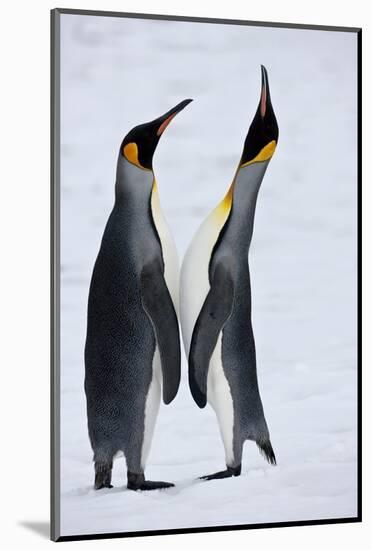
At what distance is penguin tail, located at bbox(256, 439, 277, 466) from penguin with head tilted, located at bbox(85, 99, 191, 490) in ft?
1.14

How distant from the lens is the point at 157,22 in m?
4.16

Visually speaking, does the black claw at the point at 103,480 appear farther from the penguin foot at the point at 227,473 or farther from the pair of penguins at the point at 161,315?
the penguin foot at the point at 227,473

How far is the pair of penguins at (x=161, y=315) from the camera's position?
13.4 feet

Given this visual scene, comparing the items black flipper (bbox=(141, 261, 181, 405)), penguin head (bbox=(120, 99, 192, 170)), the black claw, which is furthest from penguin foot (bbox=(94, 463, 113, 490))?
penguin head (bbox=(120, 99, 192, 170))

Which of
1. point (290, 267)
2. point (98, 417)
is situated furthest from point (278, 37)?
point (98, 417)

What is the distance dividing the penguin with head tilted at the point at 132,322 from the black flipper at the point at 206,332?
61 mm

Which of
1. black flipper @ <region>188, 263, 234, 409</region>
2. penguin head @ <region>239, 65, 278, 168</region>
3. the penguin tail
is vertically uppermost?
penguin head @ <region>239, 65, 278, 168</region>

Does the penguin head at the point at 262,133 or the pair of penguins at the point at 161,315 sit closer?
the pair of penguins at the point at 161,315

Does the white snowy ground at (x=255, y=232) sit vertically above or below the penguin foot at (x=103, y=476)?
above

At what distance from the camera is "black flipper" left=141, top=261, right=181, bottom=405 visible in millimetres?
4109

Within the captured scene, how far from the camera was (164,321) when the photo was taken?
4.13 meters

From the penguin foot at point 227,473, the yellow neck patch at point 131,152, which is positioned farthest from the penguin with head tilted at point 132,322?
the penguin foot at point 227,473

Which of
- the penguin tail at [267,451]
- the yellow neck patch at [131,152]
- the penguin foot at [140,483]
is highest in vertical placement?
the yellow neck patch at [131,152]

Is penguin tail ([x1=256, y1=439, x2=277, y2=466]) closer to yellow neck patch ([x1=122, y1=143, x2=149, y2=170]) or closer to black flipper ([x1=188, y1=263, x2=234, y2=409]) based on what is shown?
black flipper ([x1=188, y1=263, x2=234, y2=409])
